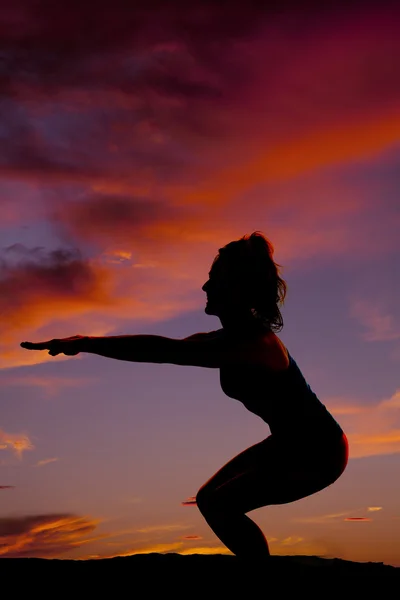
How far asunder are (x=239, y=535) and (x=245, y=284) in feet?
6.49

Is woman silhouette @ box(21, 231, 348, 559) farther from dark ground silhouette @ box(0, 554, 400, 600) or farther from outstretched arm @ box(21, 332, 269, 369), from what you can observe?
dark ground silhouette @ box(0, 554, 400, 600)

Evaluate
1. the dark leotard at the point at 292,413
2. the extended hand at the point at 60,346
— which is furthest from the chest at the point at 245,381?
the extended hand at the point at 60,346

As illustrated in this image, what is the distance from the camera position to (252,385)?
556cm

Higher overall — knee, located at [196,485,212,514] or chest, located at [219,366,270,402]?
chest, located at [219,366,270,402]

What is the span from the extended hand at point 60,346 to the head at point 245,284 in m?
1.14

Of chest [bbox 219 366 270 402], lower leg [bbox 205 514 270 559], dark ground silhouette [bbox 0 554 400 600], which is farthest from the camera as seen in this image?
lower leg [bbox 205 514 270 559]

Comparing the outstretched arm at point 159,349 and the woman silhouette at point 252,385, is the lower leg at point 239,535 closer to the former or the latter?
the woman silhouette at point 252,385

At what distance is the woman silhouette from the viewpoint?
5.48 metres

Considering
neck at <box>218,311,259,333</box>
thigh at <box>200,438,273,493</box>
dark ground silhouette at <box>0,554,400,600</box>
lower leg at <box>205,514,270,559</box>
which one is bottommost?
dark ground silhouette at <box>0,554,400,600</box>

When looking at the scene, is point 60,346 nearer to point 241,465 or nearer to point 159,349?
point 159,349

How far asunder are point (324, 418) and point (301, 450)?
1.04 feet

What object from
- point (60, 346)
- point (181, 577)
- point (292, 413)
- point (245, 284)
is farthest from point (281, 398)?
point (60, 346)

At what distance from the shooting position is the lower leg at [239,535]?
18.8 ft

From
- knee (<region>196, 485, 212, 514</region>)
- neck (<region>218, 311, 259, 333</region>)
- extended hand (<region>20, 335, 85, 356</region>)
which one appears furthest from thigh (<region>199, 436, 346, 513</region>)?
extended hand (<region>20, 335, 85, 356</region>)
